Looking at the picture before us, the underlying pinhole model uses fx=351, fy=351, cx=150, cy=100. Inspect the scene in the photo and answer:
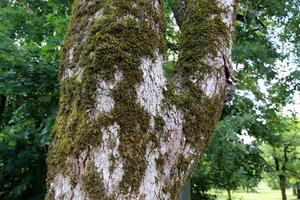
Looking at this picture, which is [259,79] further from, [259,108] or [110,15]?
[110,15]

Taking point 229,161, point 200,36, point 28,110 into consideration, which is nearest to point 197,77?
point 200,36

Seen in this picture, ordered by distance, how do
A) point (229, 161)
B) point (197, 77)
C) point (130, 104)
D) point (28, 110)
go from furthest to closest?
point (229, 161), point (28, 110), point (197, 77), point (130, 104)

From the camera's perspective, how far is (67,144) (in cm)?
113

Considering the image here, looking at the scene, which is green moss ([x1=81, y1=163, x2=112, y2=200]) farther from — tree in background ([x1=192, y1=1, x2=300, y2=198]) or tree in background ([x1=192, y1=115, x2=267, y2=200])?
tree in background ([x1=192, y1=1, x2=300, y2=198])

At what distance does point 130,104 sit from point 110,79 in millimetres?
107

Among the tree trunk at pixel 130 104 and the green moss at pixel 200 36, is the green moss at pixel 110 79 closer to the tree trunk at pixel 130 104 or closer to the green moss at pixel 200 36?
the tree trunk at pixel 130 104

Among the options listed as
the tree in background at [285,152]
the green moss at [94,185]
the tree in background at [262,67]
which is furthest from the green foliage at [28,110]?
the tree in background at [285,152]

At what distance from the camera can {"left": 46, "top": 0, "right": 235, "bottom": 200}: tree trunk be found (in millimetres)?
1089

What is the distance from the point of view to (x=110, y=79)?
1.17 m

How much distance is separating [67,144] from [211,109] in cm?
56

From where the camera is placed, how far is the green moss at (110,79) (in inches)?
43.6

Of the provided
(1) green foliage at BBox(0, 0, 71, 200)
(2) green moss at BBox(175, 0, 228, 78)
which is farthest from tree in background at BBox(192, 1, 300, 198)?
(2) green moss at BBox(175, 0, 228, 78)

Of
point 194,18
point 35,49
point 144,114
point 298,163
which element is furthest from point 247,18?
point 298,163

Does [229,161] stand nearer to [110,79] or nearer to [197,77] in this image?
[197,77]
